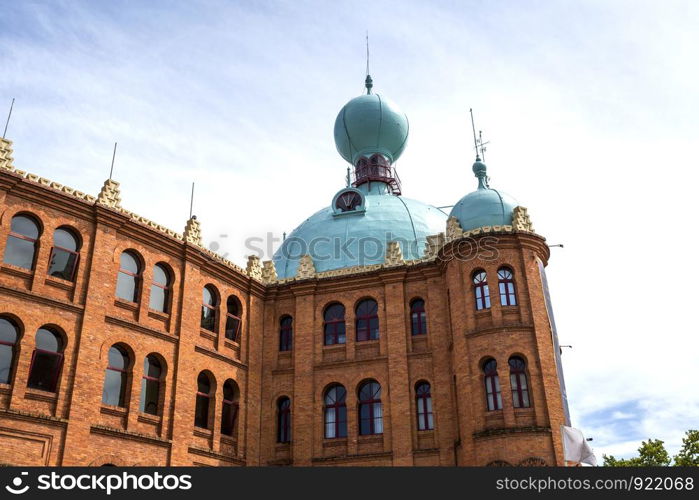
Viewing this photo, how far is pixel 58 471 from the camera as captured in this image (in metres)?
15.9

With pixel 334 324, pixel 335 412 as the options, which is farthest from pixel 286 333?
pixel 335 412

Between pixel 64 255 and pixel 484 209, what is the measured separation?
54.3 ft

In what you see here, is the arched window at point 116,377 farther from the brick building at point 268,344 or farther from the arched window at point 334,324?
the arched window at point 334,324

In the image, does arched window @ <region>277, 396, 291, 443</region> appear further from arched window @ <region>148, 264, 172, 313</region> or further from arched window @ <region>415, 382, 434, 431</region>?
arched window @ <region>148, 264, 172, 313</region>

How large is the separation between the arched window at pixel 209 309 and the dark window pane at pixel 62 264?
19.4ft

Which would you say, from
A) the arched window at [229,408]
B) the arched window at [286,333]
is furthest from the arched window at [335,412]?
the arched window at [229,408]

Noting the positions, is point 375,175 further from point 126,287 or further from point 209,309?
point 126,287

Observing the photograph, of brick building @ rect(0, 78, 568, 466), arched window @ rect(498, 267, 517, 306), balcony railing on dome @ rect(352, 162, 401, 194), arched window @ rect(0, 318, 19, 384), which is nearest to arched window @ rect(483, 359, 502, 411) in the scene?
brick building @ rect(0, 78, 568, 466)

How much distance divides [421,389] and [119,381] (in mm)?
12068

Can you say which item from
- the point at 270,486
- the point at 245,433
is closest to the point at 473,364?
the point at 245,433

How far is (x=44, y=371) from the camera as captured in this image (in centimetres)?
2166

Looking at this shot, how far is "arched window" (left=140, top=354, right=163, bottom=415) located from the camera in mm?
24328

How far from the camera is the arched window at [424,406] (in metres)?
27.4

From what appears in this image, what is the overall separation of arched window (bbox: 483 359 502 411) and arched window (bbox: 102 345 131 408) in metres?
13.3
